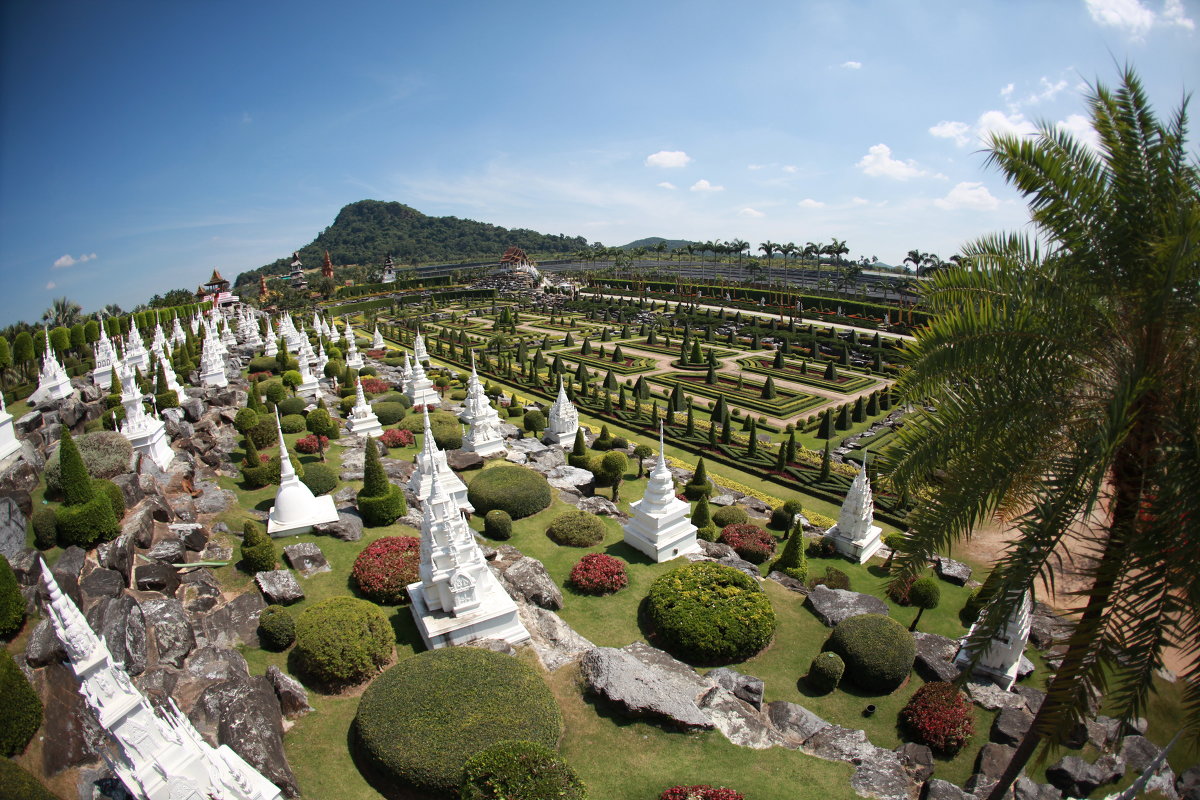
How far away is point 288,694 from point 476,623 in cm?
486

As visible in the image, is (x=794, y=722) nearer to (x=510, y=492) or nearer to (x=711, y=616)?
(x=711, y=616)

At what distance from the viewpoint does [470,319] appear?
93375 mm

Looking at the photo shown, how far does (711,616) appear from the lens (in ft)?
59.7

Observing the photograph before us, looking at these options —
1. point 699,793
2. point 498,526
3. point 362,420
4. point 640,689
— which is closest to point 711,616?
point 640,689

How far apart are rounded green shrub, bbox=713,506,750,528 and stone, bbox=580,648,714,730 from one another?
11.2 m

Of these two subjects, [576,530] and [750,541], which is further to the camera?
[750,541]

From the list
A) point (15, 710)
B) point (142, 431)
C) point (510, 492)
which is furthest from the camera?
point (510, 492)

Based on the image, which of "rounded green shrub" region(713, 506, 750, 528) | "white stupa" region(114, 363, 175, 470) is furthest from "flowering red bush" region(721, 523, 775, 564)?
"white stupa" region(114, 363, 175, 470)

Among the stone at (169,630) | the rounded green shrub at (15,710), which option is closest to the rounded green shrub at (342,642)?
the stone at (169,630)

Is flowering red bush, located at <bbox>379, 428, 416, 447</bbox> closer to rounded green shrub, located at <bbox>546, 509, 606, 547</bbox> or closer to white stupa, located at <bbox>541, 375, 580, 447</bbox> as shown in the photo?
white stupa, located at <bbox>541, 375, 580, 447</bbox>

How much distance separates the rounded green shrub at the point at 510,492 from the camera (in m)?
26.3

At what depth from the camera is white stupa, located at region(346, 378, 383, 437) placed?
119 feet

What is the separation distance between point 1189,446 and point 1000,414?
200 cm

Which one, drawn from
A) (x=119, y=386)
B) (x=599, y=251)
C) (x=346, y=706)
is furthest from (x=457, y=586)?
(x=599, y=251)
